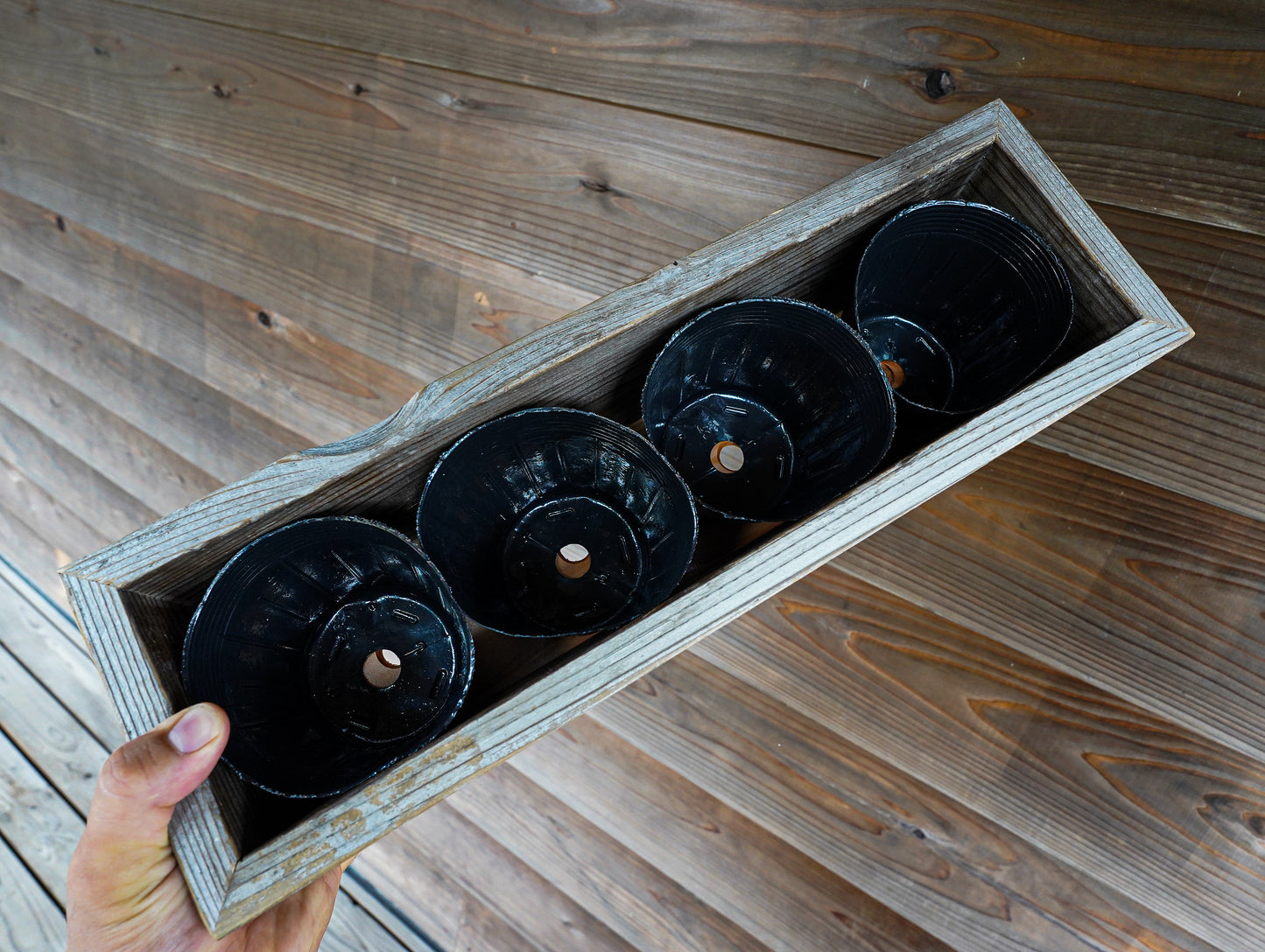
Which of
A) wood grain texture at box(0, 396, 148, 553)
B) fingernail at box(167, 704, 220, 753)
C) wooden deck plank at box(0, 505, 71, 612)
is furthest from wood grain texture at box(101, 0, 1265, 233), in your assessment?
wooden deck plank at box(0, 505, 71, 612)

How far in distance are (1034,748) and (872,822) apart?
0.88ft

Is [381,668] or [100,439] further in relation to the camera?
[100,439]

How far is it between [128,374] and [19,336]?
2.04ft

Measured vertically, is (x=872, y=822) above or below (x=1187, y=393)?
below

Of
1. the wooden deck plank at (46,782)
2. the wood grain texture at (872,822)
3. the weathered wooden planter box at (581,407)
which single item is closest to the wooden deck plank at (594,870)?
the wood grain texture at (872,822)

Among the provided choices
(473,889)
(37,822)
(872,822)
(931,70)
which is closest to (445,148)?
(931,70)

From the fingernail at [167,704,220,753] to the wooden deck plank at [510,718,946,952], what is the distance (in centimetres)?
65

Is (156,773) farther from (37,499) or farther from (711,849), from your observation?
(37,499)

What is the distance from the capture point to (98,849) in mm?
485

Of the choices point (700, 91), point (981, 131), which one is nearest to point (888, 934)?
point (981, 131)

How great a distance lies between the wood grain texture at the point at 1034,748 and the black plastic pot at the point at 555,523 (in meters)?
0.47

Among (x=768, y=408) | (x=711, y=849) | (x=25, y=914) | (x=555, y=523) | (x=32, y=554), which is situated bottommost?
(x=25, y=914)

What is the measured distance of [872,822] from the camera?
3.51 feet

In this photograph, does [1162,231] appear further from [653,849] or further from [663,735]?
[653,849]
